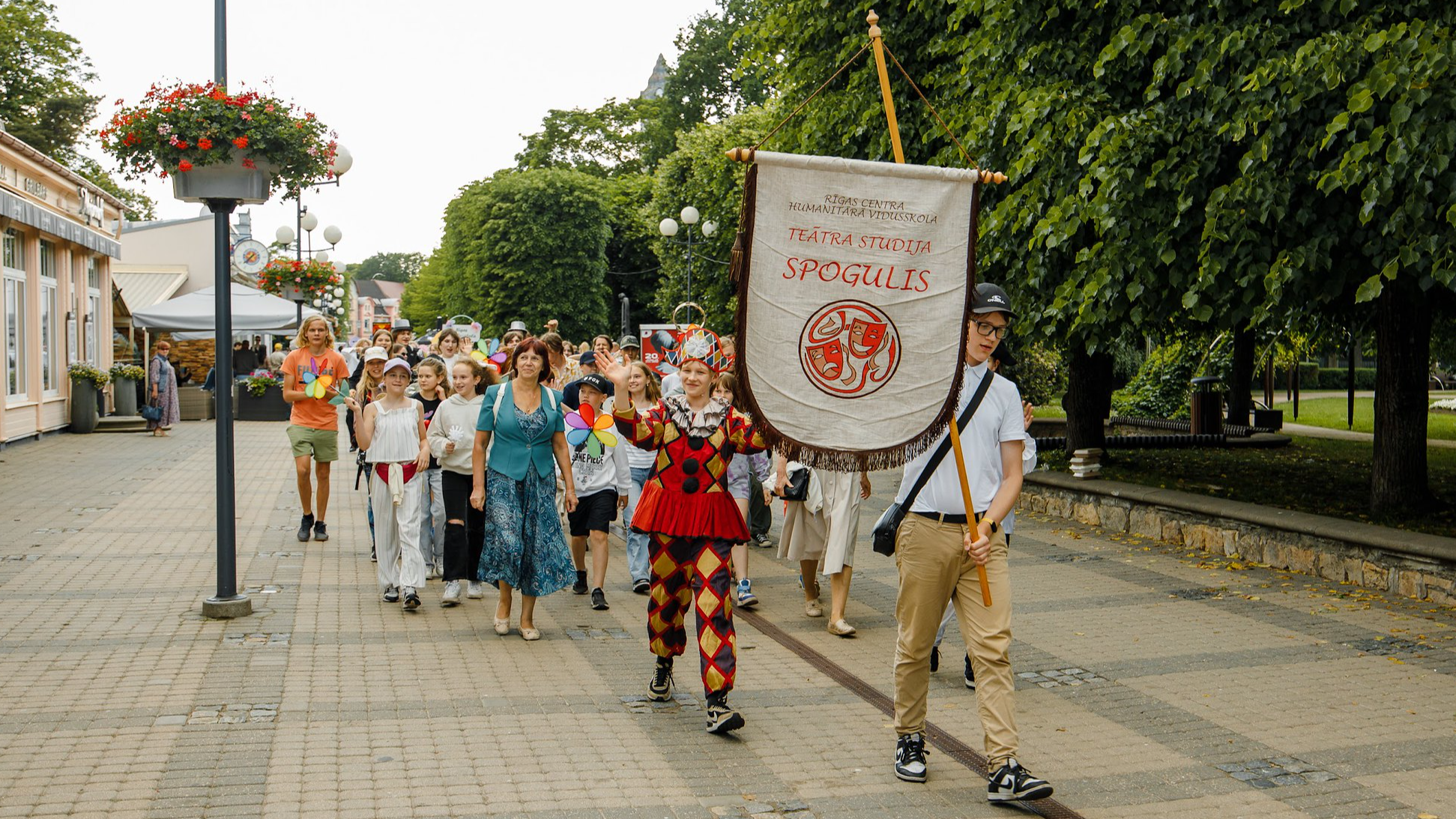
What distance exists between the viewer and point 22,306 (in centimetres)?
2211

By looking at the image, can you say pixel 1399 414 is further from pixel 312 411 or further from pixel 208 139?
pixel 208 139

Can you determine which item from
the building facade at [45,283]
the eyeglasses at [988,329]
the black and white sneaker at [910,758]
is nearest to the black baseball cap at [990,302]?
the eyeglasses at [988,329]

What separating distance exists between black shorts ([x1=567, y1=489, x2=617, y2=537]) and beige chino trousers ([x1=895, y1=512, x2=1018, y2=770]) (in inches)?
163

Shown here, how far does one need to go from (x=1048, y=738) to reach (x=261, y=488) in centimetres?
1224

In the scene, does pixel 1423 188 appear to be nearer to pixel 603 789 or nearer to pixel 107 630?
pixel 603 789

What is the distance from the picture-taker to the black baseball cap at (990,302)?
5.46 meters

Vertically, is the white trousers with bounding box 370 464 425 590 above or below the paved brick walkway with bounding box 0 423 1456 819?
above

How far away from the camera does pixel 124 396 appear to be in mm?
26953

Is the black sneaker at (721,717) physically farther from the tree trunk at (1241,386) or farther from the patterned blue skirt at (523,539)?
the tree trunk at (1241,386)

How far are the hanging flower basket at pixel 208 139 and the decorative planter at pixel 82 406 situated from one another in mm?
18029

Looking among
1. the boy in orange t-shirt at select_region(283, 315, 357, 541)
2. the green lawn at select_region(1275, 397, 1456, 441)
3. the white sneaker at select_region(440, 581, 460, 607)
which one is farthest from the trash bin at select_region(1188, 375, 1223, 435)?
the white sneaker at select_region(440, 581, 460, 607)

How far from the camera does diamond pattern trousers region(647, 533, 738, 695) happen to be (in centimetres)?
609

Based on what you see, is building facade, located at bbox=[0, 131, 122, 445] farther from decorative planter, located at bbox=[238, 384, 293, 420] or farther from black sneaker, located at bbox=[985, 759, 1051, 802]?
black sneaker, located at bbox=[985, 759, 1051, 802]

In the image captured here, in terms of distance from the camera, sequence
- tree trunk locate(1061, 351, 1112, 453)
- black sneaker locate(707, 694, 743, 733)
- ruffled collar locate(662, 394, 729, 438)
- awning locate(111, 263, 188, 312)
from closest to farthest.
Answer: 1. black sneaker locate(707, 694, 743, 733)
2. ruffled collar locate(662, 394, 729, 438)
3. tree trunk locate(1061, 351, 1112, 453)
4. awning locate(111, 263, 188, 312)
